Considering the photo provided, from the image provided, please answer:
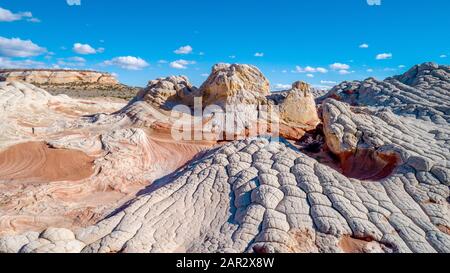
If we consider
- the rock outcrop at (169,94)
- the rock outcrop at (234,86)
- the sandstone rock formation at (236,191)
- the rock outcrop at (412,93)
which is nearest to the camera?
the sandstone rock formation at (236,191)

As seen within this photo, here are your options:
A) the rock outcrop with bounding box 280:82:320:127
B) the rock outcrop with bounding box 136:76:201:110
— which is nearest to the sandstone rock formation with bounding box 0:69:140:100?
the rock outcrop with bounding box 136:76:201:110

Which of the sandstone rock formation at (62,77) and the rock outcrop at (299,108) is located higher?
the sandstone rock formation at (62,77)

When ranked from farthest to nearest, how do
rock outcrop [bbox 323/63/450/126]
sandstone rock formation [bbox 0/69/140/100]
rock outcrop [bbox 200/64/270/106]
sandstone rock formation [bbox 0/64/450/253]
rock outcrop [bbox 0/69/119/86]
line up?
rock outcrop [bbox 0/69/119/86] < sandstone rock formation [bbox 0/69/140/100] < rock outcrop [bbox 200/64/270/106] < rock outcrop [bbox 323/63/450/126] < sandstone rock formation [bbox 0/64/450/253]

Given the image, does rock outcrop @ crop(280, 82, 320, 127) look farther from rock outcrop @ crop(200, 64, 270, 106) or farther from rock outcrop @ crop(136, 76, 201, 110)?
rock outcrop @ crop(136, 76, 201, 110)

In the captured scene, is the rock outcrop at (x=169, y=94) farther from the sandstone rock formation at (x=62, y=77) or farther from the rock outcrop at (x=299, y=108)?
the sandstone rock formation at (x=62, y=77)

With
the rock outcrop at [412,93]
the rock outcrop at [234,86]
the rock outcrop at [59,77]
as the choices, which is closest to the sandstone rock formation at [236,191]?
the rock outcrop at [412,93]

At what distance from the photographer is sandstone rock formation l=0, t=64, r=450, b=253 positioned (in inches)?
174

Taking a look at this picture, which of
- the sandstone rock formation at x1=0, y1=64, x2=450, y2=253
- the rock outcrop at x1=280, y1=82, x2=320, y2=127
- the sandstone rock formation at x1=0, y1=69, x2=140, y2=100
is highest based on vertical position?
the sandstone rock formation at x1=0, y1=69, x2=140, y2=100

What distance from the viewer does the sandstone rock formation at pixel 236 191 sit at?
4414 mm

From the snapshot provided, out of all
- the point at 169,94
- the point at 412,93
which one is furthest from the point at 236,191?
the point at 412,93

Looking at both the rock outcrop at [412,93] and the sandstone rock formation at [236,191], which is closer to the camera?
the sandstone rock formation at [236,191]

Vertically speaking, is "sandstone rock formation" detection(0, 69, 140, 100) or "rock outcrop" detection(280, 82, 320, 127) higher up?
"sandstone rock formation" detection(0, 69, 140, 100)

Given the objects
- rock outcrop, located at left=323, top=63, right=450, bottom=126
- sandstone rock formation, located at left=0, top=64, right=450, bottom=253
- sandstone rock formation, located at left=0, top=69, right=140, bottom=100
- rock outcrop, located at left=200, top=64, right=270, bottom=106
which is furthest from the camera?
sandstone rock formation, located at left=0, top=69, right=140, bottom=100

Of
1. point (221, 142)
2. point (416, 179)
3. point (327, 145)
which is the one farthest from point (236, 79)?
point (416, 179)
